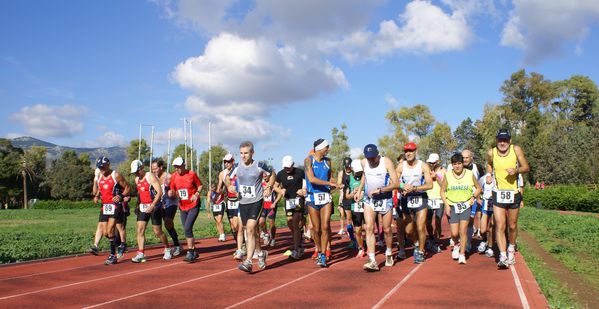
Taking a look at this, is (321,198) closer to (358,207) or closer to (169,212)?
(358,207)

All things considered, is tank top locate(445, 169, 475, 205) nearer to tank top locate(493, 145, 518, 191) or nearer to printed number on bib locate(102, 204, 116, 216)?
Answer: tank top locate(493, 145, 518, 191)

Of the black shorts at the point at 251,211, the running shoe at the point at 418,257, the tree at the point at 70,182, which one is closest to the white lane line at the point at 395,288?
the running shoe at the point at 418,257

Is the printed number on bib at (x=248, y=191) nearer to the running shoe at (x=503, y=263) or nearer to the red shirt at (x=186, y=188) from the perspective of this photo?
the red shirt at (x=186, y=188)

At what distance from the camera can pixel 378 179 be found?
9.19 meters

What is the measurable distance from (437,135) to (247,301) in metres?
67.9

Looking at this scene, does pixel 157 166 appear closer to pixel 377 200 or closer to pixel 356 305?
pixel 377 200

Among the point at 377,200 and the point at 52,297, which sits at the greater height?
the point at 377,200

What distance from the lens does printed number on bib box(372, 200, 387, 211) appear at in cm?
919

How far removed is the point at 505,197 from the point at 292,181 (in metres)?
4.07

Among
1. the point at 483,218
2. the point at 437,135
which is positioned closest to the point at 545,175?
the point at 437,135

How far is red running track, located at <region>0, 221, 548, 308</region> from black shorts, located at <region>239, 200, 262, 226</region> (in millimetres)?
937

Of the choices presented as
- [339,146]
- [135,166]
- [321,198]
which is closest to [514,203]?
[321,198]

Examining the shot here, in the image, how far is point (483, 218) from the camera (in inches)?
442

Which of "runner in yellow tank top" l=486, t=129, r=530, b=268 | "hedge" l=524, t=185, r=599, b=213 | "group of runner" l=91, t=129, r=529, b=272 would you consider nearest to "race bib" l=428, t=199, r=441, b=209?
"group of runner" l=91, t=129, r=529, b=272
